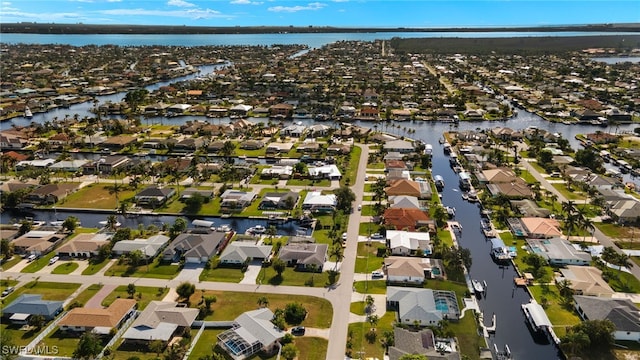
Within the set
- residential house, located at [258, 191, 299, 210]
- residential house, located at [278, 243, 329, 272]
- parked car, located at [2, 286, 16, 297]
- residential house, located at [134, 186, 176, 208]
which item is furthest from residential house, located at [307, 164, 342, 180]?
parked car, located at [2, 286, 16, 297]

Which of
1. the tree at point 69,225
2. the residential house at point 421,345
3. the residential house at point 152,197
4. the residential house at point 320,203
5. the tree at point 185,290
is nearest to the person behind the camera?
the residential house at point 421,345

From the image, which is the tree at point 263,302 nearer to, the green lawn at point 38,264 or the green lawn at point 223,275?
the green lawn at point 223,275

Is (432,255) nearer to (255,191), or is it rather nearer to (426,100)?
(255,191)

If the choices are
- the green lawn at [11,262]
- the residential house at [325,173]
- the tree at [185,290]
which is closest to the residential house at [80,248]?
the green lawn at [11,262]

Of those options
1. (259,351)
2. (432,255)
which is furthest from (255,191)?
(259,351)

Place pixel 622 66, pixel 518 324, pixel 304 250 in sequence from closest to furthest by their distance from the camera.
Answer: pixel 518 324 → pixel 304 250 → pixel 622 66

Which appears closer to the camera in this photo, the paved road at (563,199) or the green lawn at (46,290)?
the green lawn at (46,290)
